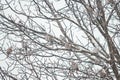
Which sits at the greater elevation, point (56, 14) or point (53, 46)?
point (56, 14)

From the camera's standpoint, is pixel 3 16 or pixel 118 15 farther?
pixel 118 15

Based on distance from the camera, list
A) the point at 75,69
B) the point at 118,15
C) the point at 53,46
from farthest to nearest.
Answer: the point at 118,15 < the point at 53,46 < the point at 75,69

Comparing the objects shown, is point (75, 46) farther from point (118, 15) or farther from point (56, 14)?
point (118, 15)

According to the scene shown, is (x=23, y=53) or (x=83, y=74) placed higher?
(x=23, y=53)

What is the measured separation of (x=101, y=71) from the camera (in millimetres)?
4145

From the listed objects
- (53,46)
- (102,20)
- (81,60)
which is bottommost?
(81,60)

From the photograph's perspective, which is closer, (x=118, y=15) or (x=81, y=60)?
(x=81, y=60)

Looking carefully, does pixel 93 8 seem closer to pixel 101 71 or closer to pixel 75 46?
pixel 75 46

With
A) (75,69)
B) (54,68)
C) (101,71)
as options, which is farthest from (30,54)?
(101,71)

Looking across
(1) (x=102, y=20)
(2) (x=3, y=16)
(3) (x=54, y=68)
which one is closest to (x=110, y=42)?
(1) (x=102, y=20)

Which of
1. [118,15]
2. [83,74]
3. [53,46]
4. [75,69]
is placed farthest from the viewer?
[118,15]

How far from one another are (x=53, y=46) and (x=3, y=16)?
97 cm

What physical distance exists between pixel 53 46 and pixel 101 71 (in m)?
0.87

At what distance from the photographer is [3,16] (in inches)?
170
